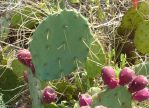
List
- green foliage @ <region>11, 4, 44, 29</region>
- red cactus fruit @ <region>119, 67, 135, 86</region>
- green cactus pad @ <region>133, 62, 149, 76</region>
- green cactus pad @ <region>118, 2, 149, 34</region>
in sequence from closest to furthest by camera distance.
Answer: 1. red cactus fruit @ <region>119, 67, 135, 86</region>
2. green cactus pad @ <region>133, 62, 149, 76</region>
3. green cactus pad @ <region>118, 2, 149, 34</region>
4. green foliage @ <region>11, 4, 44, 29</region>

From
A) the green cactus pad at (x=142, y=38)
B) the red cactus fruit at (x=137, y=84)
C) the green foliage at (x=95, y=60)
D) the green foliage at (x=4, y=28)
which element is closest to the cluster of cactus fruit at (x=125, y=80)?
the red cactus fruit at (x=137, y=84)

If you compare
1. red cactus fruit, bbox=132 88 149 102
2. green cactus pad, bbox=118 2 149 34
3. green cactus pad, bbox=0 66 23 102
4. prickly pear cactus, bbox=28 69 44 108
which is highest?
green cactus pad, bbox=118 2 149 34

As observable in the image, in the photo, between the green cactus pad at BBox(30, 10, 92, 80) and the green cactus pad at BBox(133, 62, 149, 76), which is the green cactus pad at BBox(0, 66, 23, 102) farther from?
the green cactus pad at BBox(133, 62, 149, 76)

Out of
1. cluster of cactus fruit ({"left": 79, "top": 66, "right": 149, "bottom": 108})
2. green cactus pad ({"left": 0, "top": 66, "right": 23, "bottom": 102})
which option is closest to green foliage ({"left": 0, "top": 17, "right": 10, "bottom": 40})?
green cactus pad ({"left": 0, "top": 66, "right": 23, "bottom": 102})

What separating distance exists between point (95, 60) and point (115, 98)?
63cm

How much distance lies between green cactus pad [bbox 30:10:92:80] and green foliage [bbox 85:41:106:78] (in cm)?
44

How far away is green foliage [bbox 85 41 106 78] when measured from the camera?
87.4 inches

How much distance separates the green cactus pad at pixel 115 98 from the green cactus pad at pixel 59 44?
198 millimetres

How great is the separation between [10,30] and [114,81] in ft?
3.95

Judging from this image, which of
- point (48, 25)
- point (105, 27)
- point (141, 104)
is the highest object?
point (48, 25)

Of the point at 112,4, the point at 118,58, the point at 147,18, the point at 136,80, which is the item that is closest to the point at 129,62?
the point at 118,58

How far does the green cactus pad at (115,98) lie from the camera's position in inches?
63.6

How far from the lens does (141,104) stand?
2.15 metres

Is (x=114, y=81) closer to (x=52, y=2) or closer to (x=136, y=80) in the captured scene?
(x=136, y=80)
